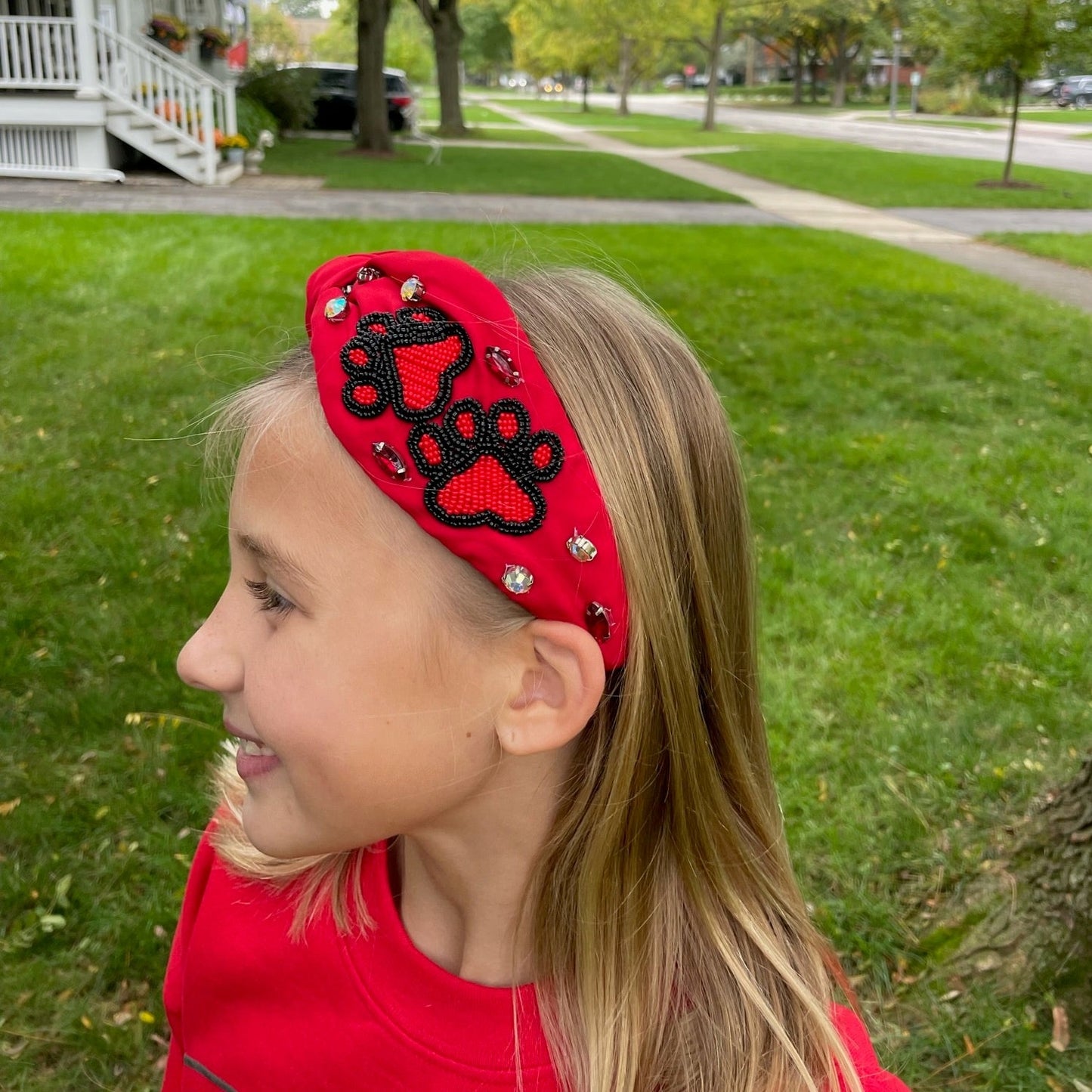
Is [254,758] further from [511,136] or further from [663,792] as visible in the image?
[511,136]

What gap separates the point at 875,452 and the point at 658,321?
15.3ft

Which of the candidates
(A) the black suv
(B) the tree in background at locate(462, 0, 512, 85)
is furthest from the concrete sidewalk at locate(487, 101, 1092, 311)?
(B) the tree in background at locate(462, 0, 512, 85)

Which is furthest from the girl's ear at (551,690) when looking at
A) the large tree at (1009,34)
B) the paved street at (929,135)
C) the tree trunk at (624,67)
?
the tree trunk at (624,67)

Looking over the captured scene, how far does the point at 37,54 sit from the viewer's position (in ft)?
48.3

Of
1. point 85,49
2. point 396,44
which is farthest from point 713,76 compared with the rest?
point 396,44

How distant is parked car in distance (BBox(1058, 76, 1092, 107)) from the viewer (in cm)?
5188

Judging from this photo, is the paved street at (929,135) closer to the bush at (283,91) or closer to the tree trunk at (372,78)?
the tree trunk at (372,78)

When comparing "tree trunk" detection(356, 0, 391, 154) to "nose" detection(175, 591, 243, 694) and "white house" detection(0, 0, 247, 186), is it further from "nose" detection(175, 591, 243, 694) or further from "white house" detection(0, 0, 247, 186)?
"nose" detection(175, 591, 243, 694)

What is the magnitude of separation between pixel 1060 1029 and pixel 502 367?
2127mm

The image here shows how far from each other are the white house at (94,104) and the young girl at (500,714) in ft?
50.4

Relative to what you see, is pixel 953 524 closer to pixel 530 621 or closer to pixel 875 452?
pixel 875 452

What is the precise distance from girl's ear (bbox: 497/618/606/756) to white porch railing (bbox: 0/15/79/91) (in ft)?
53.0

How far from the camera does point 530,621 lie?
3.87ft

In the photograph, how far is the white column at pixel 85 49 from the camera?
575 inches
